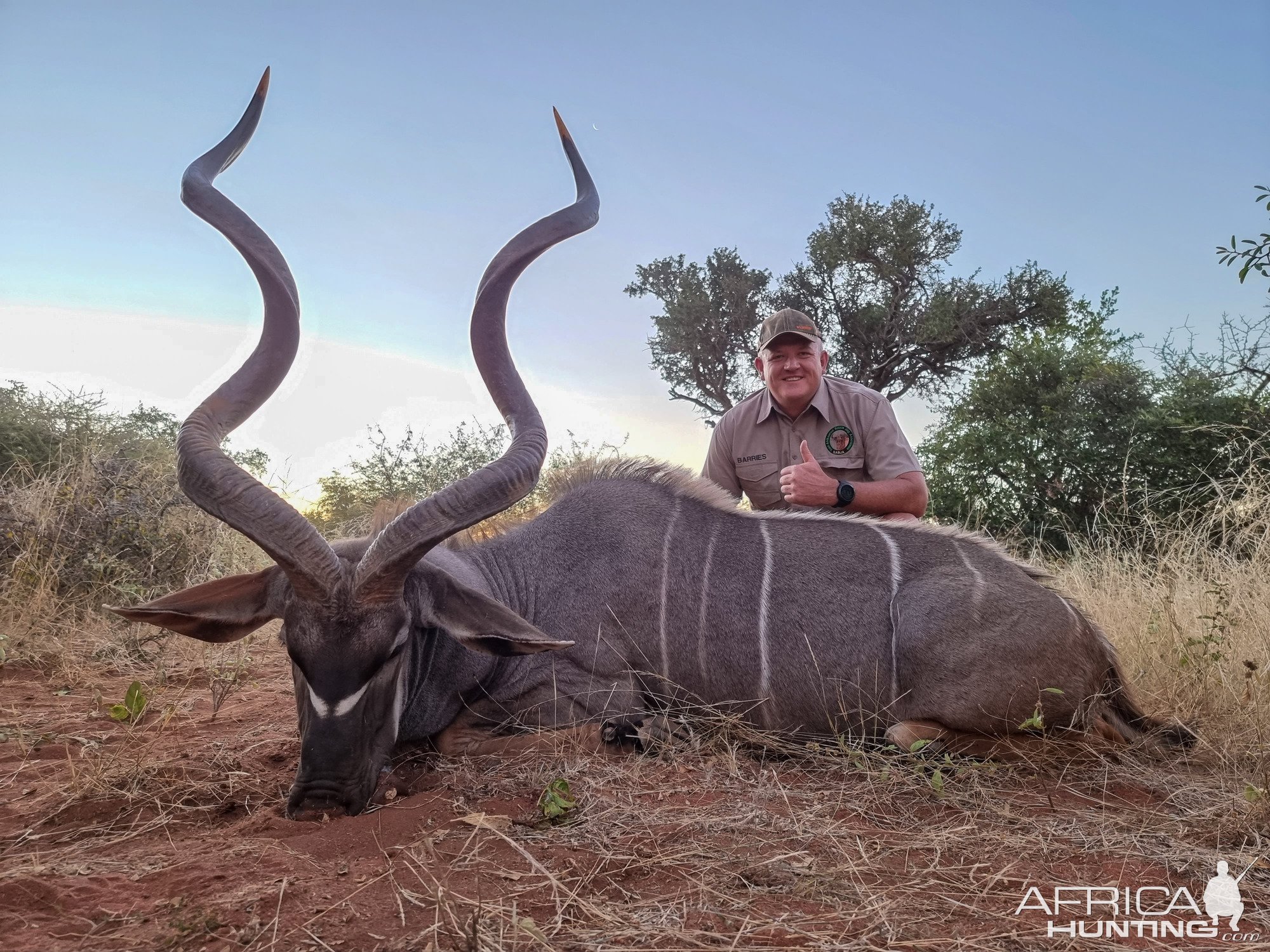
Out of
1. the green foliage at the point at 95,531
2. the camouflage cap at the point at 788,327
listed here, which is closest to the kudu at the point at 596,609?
the camouflage cap at the point at 788,327

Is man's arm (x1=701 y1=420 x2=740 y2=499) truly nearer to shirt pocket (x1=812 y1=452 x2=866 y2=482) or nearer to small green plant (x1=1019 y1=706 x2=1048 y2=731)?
shirt pocket (x1=812 y1=452 x2=866 y2=482)

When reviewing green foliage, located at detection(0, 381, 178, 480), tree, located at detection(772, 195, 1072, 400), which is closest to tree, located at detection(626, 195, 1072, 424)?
tree, located at detection(772, 195, 1072, 400)

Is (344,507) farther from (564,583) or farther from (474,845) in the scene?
(474,845)

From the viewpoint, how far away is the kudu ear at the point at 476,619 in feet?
9.54

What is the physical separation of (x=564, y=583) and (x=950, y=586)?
1539 millimetres

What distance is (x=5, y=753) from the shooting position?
321cm

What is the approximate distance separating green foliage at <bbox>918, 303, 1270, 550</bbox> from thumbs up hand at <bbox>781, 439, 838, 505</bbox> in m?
5.73

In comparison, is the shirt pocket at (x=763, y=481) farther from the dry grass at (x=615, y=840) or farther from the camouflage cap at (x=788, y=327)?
the dry grass at (x=615, y=840)

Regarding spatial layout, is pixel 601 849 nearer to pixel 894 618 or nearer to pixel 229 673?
pixel 894 618

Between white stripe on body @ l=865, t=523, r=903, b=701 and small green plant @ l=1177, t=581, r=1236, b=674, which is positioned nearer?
white stripe on body @ l=865, t=523, r=903, b=701

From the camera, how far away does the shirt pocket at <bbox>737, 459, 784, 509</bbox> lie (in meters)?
5.32

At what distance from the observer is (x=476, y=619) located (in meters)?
2.97

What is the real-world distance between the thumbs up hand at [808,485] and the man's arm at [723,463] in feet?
2.90

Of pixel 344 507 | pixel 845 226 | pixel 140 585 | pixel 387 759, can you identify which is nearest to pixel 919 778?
pixel 387 759
